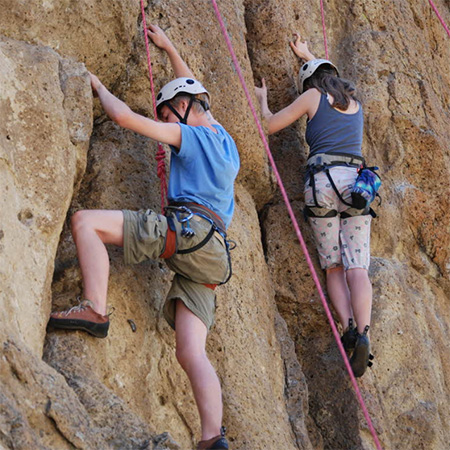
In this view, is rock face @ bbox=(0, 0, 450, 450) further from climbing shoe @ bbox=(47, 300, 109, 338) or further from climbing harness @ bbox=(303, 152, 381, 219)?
climbing harness @ bbox=(303, 152, 381, 219)

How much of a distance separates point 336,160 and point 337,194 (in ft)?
1.00

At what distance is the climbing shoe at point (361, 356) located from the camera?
19.3 ft

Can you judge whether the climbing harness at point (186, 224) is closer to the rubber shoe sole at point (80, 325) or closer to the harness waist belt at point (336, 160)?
the rubber shoe sole at point (80, 325)

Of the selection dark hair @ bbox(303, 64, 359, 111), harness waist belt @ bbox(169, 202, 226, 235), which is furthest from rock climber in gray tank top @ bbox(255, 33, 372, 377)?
harness waist belt @ bbox(169, 202, 226, 235)

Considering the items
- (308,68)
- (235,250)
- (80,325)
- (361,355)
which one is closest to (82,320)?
(80,325)

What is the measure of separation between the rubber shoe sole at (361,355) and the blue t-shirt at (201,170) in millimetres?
1629

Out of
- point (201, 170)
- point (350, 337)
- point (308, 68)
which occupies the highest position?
point (308, 68)

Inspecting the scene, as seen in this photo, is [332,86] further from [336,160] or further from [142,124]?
[142,124]

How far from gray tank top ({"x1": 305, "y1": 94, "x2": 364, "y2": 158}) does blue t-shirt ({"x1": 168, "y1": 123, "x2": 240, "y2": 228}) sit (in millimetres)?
1705

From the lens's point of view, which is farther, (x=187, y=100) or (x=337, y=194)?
(x=337, y=194)

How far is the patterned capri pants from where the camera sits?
6.25m

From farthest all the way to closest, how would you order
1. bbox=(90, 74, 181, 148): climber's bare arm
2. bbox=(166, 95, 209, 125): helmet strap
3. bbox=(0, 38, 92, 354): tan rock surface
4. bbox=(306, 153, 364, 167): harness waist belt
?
bbox=(306, 153, 364, 167): harness waist belt
bbox=(166, 95, 209, 125): helmet strap
bbox=(90, 74, 181, 148): climber's bare arm
bbox=(0, 38, 92, 354): tan rock surface

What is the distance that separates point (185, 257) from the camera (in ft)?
15.3

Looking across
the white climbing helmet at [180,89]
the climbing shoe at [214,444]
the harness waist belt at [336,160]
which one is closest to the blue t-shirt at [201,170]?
the white climbing helmet at [180,89]
